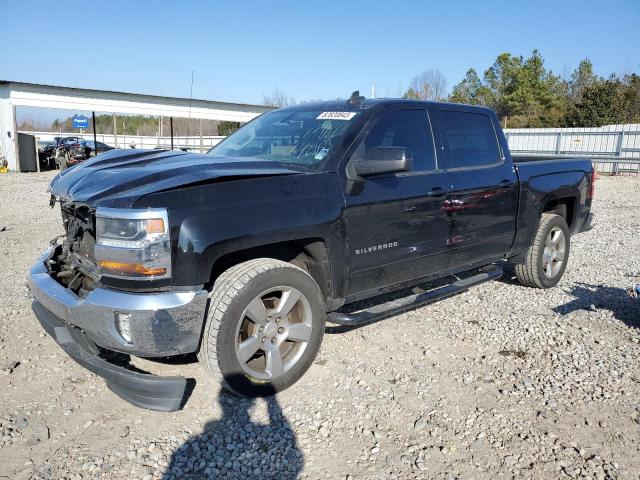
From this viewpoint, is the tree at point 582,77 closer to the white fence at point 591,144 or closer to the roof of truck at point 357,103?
the white fence at point 591,144

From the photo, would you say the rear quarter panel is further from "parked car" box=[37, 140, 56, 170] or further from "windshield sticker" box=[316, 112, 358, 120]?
"parked car" box=[37, 140, 56, 170]

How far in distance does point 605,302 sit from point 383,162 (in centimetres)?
329

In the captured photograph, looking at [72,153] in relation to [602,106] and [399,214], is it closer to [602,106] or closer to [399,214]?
[399,214]

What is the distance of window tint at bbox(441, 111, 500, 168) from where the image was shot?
433 centimetres

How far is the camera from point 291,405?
124 inches

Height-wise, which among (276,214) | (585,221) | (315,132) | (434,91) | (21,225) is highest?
(434,91)

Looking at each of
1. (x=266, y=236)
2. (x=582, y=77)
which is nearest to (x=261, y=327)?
(x=266, y=236)

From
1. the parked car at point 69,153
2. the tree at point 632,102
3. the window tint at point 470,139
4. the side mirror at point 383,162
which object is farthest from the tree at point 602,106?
the side mirror at point 383,162

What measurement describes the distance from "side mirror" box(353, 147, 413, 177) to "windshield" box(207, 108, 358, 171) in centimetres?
26

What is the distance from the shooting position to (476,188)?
4328 mm

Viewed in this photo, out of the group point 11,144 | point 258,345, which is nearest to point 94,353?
point 258,345

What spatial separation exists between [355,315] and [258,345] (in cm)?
79

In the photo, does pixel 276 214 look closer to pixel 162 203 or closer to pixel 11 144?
pixel 162 203

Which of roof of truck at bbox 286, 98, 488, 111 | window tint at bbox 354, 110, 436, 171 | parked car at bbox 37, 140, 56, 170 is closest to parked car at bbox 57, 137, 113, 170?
parked car at bbox 37, 140, 56, 170
